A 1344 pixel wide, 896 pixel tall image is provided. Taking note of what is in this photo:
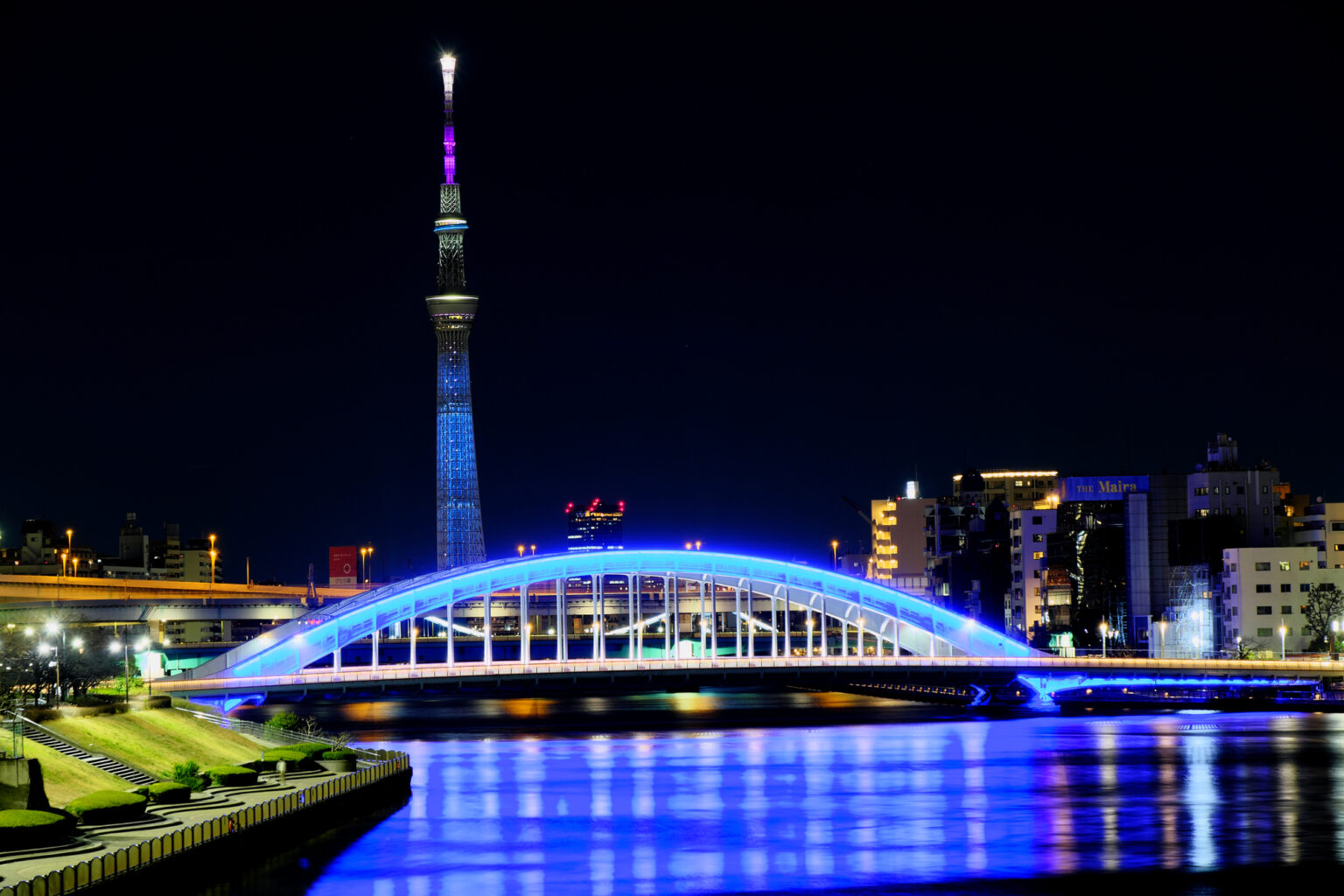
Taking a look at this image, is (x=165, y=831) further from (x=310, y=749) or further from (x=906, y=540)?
(x=906, y=540)

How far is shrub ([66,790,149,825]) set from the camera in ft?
123

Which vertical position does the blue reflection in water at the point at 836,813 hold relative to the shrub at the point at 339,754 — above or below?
below

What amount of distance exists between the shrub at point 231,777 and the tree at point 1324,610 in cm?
7057

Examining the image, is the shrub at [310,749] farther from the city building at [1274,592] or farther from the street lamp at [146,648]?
the city building at [1274,592]

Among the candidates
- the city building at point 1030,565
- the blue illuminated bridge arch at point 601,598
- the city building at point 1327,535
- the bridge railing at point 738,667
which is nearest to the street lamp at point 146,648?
the bridge railing at point 738,667

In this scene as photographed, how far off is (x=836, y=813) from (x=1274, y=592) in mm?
62981

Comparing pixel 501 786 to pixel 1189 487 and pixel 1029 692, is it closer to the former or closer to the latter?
pixel 1029 692

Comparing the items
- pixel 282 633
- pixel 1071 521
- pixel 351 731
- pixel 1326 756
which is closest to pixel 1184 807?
pixel 1326 756

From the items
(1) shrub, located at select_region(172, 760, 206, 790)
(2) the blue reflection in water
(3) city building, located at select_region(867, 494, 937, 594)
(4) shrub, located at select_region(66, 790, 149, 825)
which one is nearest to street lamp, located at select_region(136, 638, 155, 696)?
(2) the blue reflection in water

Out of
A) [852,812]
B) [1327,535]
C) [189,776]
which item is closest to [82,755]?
[189,776]

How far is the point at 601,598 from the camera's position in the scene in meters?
97.1

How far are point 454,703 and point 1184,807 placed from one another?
3025 inches

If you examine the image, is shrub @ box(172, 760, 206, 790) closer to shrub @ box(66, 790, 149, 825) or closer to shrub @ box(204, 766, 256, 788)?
shrub @ box(204, 766, 256, 788)

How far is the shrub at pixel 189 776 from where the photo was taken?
1752 inches
